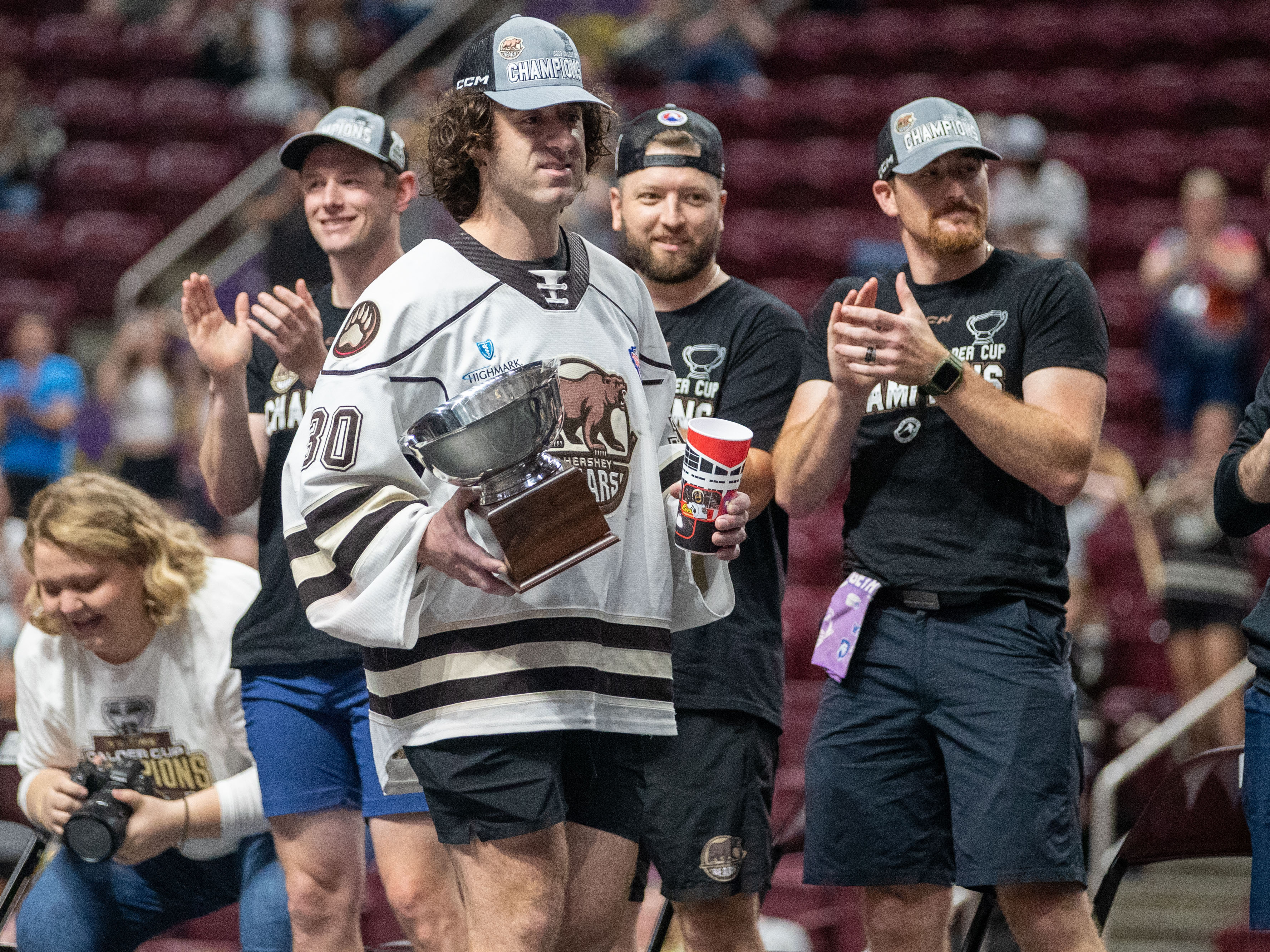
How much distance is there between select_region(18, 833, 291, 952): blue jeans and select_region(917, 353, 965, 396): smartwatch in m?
1.80

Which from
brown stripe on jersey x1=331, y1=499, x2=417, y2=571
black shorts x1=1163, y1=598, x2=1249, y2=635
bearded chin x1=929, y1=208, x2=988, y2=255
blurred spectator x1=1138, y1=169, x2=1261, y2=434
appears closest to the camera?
brown stripe on jersey x1=331, y1=499, x2=417, y2=571

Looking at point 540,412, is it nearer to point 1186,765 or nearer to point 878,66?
point 1186,765

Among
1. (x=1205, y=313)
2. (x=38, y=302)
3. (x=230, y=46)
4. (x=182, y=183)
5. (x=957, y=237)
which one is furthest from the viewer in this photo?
(x=230, y=46)

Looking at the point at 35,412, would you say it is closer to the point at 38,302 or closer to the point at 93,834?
the point at 38,302

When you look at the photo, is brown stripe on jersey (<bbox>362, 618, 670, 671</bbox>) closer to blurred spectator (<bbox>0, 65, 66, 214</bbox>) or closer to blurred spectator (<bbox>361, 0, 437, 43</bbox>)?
blurred spectator (<bbox>0, 65, 66, 214</bbox>)

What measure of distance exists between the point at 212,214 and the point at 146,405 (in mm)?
2563

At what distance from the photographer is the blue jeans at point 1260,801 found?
2.59 metres

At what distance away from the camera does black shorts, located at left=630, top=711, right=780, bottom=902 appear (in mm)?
3033

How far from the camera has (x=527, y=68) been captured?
7.73ft

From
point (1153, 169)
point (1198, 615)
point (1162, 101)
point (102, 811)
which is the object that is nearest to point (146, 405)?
point (102, 811)

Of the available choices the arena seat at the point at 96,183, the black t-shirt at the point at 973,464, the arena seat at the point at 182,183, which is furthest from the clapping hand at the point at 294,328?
the arena seat at the point at 96,183

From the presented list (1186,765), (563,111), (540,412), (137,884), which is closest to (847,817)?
(1186,765)

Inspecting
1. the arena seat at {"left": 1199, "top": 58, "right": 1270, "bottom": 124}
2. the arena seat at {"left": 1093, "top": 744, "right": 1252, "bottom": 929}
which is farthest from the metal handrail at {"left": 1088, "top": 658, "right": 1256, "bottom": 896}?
the arena seat at {"left": 1199, "top": 58, "right": 1270, "bottom": 124}

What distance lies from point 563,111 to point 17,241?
837 cm
